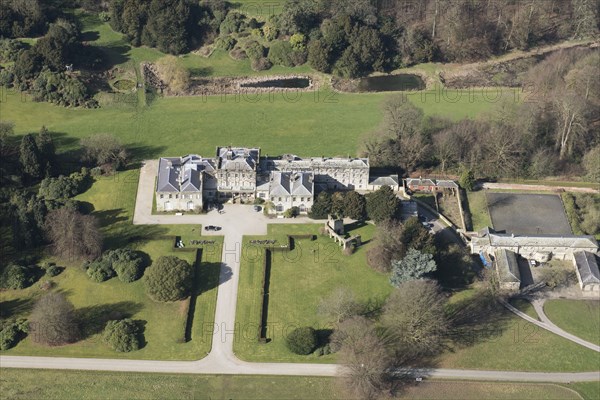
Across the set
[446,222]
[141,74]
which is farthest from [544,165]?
[141,74]

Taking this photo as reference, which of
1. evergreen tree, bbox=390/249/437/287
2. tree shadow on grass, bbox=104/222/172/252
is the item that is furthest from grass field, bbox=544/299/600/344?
tree shadow on grass, bbox=104/222/172/252

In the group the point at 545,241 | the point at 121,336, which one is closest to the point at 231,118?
the point at 121,336

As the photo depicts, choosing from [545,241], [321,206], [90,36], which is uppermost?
[90,36]

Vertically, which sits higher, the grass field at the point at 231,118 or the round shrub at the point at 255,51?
the round shrub at the point at 255,51

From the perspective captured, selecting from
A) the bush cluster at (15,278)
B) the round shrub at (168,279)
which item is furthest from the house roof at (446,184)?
the bush cluster at (15,278)

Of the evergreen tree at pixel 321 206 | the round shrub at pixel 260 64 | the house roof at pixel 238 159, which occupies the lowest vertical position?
the evergreen tree at pixel 321 206

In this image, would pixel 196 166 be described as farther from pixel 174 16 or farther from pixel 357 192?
pixel 174 16

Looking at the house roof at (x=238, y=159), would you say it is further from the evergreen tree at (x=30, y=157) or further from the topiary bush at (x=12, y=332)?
the topiary bush at (x=12, y=332)

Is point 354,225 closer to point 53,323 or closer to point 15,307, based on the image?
point 53,323
